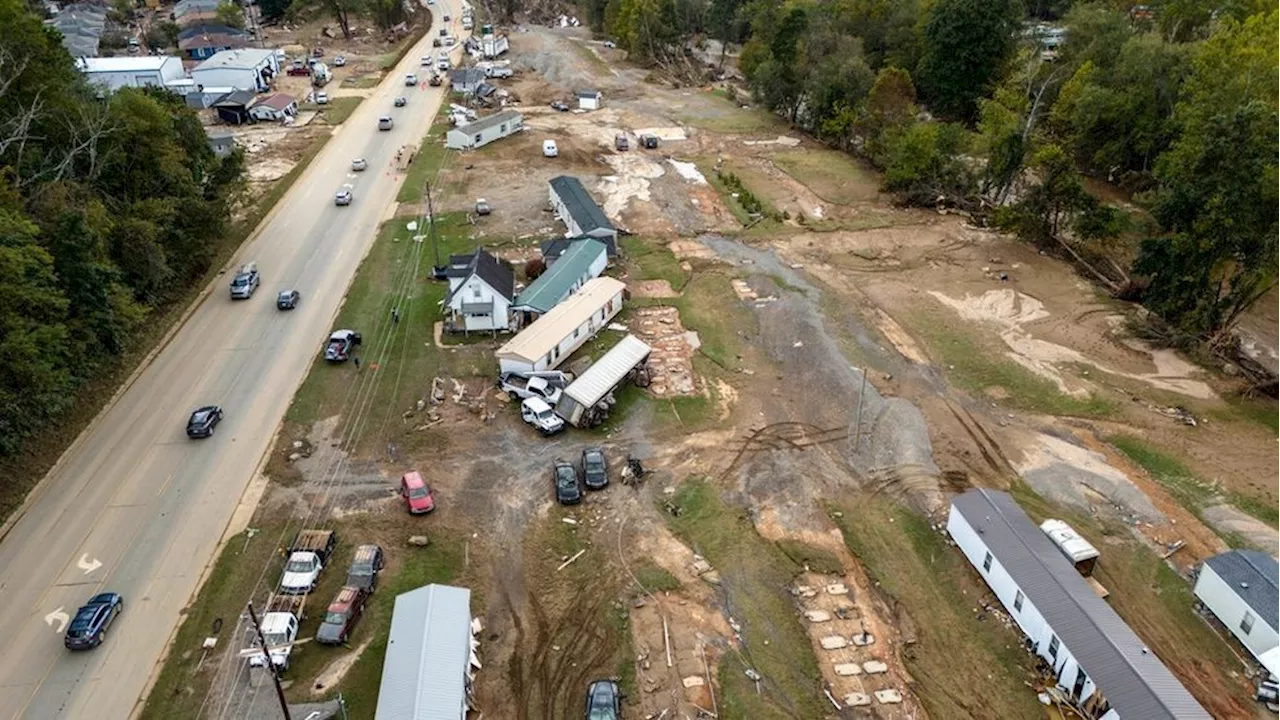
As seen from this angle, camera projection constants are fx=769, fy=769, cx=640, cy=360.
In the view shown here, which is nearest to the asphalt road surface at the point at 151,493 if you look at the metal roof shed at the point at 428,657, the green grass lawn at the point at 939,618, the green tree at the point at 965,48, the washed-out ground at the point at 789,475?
the washed-out ground at the point at 789,475

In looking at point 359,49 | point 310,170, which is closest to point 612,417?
point 310,170

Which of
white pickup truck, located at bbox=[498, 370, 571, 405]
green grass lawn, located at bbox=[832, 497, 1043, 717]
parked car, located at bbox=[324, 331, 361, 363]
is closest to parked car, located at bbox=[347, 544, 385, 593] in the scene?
white pickup truck, located at bbox=[498, 370, 571, 405]

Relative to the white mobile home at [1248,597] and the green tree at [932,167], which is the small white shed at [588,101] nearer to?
the green tree at [932,167]

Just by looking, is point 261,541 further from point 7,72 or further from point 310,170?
point 310,170

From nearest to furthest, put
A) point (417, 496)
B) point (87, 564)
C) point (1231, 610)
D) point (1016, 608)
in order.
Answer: point (1231, 610) < point (1016, 608) < point (87, 564) < point (417, 496)

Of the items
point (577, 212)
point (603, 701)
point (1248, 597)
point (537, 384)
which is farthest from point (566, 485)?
point (577, 212)

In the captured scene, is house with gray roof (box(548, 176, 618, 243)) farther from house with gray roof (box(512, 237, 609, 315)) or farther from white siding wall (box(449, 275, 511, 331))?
white siding wall (box(449, 275, 511, 331))

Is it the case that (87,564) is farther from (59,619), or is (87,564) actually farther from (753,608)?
(753,608)
